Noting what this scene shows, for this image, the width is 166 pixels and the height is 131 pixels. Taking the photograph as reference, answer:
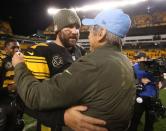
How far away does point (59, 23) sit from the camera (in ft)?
8.59

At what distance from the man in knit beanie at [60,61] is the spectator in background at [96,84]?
8 cm

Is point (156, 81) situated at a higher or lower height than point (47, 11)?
lower

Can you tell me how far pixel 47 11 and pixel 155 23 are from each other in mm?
10873

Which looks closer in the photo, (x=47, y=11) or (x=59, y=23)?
(x=59, y=23)

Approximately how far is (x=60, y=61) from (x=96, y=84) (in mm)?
813

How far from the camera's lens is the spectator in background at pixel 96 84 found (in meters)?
1.56

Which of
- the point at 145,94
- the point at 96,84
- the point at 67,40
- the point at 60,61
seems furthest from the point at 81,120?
the point at 145,94

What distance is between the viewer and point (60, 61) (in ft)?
7.61

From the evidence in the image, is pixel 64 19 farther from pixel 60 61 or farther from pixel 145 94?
pixel 145 94

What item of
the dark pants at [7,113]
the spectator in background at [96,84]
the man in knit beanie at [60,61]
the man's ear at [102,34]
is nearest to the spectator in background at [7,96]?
the dark pants at [7,113]

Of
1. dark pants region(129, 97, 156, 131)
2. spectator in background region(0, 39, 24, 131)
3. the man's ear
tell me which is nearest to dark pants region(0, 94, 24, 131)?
spectator in background region(0, 39, 24, 131)

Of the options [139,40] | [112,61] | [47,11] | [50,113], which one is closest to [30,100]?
[50,113]

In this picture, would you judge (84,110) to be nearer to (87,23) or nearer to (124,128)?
(124,128)

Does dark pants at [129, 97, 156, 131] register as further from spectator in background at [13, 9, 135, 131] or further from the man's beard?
spectator in background at [13, 9, 135, 131]
